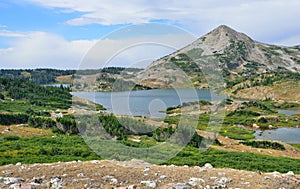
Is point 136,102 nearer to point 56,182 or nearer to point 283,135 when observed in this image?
point 283,135

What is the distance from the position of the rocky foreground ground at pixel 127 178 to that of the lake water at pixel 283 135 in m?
54.2

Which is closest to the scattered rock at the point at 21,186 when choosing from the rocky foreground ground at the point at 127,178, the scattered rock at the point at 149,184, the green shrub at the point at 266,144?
the rocky foreground ground at the point at 127,178

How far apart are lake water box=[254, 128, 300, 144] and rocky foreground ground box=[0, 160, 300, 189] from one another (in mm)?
54227

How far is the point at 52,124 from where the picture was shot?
181 feet

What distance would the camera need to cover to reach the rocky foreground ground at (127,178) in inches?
527

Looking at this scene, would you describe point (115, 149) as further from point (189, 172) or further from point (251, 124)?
point (251, 124)

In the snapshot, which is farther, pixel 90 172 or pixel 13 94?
pixel 13 94

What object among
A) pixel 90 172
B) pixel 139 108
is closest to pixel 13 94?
pixel 139 108

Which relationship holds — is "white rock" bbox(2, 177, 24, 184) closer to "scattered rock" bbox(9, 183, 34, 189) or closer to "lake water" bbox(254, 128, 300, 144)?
"scattered rock" bbox(9, 183, 34, 189)

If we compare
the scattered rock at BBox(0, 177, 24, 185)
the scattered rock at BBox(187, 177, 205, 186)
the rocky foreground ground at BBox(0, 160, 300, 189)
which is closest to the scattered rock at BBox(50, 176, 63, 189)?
the rocky foreground ground at BBox(0, 160, 300, 189)

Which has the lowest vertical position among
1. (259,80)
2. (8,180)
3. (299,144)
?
(299,144)

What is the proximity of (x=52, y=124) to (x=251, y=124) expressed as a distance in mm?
57723

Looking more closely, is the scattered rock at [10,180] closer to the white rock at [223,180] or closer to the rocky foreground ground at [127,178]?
the rocky foreground ground at [127,178]

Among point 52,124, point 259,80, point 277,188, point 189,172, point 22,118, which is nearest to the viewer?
point 277,188
